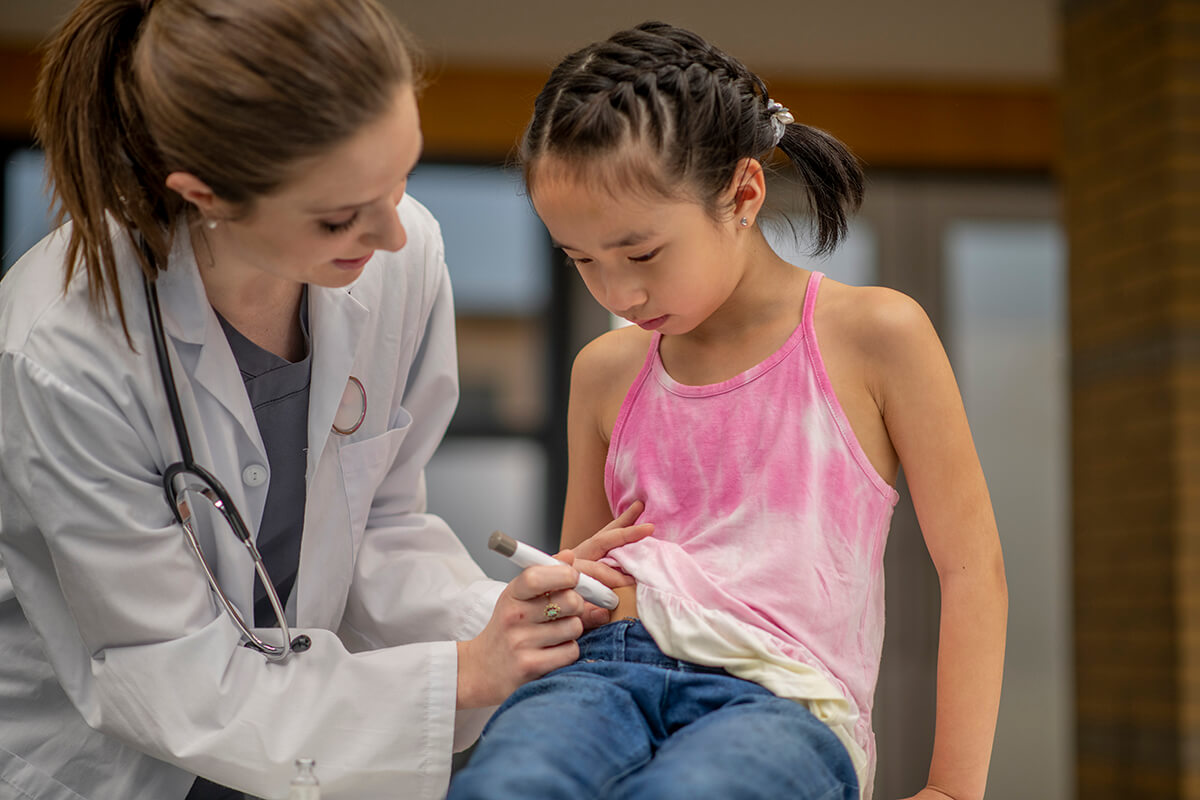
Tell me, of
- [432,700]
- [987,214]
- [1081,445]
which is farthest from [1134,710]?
[432,700]

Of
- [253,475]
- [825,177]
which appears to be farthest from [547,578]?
[825,177]

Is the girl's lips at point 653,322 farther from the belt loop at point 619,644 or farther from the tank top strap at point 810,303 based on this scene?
the belt loop at point 619,644

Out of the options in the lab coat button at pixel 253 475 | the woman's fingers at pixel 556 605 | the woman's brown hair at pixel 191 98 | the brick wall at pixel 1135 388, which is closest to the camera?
the woman's brown hair at pixel 191 98

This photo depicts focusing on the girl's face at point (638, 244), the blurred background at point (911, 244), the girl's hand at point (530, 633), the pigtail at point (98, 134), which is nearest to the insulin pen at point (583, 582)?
the girl's hand at point (530, 633)

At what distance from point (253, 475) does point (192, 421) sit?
0.10 meters

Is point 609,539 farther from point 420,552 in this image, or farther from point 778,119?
point 778,119

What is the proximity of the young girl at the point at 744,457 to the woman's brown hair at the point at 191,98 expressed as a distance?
0.68 ft

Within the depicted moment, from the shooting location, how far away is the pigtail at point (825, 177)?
1.36 m

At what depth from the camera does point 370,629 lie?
5.17ft

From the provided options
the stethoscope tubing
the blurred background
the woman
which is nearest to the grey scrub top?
the woman

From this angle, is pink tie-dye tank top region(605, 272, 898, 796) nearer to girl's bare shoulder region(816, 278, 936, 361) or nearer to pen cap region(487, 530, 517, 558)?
girl's bare shoulder region(816, 278, 936, 361)

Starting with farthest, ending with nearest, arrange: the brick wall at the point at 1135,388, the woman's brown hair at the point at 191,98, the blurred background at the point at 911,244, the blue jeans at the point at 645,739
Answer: the blurred background at the point at 911,244 → the brick wall at the point at 1135,388 → the woman's brown hair at the point at 191,98 → the blue jeans at the point at 645,739

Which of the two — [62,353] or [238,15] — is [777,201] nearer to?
[238,15]

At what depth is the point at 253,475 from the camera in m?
1.42
